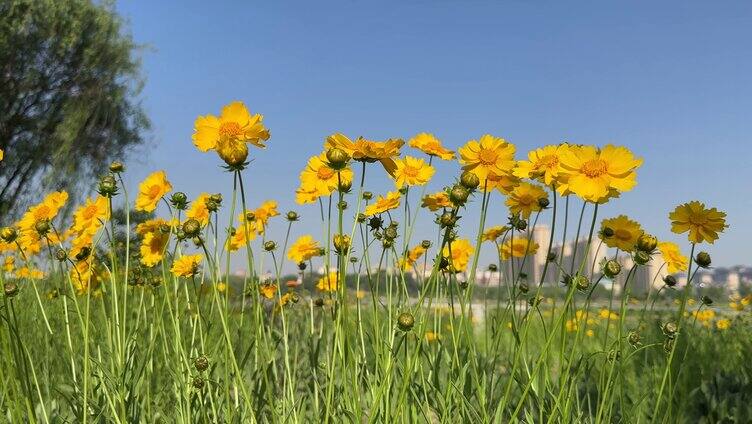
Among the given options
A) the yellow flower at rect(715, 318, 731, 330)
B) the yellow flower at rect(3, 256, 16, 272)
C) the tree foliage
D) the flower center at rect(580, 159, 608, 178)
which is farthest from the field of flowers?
the tree foliage

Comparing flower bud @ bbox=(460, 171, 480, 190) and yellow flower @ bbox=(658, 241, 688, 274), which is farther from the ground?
flower bud @ bbox=(460, 171, 480, 190)

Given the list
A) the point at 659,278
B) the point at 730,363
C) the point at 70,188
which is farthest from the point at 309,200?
the point at 70,188

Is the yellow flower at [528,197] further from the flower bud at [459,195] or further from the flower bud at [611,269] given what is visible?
the flower bud at [459,195]

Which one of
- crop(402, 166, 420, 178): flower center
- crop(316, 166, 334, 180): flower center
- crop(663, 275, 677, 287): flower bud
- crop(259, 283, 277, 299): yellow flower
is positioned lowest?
crop(259, 283, 277, 299): yellow flower

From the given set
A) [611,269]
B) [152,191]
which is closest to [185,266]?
[152,191]

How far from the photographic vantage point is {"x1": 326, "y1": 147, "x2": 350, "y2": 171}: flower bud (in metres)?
0.92

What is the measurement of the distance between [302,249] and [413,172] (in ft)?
2.42

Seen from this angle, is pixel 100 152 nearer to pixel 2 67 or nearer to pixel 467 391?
pixel 2 67

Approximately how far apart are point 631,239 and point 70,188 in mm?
12612

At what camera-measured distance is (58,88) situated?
492 inches

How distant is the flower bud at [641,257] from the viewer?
3.87 feet

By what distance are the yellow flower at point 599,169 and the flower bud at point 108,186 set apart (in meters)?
0.85

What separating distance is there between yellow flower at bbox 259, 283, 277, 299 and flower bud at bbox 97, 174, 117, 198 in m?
0.92

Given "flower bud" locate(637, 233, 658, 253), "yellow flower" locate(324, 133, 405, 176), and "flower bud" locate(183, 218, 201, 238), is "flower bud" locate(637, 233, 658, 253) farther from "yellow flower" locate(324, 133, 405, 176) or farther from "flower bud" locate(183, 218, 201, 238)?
"flower bud" locate(183, 218, 201, 238)
